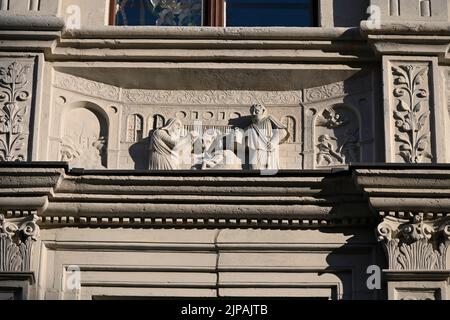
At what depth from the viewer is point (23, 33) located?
17.0 metres

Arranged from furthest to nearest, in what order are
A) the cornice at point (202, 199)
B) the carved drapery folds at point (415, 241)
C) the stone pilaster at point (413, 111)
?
the stone pilaster at point (413, 111) → the cornice at point (202, 199) → the carved drapery folds at point (415, 241)

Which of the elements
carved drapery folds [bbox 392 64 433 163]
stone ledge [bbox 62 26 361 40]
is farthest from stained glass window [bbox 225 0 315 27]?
carved drapery folds [bbox 392 64 433 163]

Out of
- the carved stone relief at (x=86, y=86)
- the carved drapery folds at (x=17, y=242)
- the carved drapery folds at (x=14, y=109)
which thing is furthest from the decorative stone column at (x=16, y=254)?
the carved stone relief at (x=86, y=86)

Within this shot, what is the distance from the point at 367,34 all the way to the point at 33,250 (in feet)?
13.0

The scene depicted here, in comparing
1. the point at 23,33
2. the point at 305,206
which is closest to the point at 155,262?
the point at 305,206

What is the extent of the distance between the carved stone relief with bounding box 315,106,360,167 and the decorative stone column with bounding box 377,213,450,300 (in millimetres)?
1111

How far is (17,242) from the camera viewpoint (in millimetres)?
15961

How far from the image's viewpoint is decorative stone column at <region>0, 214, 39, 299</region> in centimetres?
1573

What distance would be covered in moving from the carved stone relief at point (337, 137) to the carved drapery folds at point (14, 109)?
290cm

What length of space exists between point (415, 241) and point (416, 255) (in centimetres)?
13

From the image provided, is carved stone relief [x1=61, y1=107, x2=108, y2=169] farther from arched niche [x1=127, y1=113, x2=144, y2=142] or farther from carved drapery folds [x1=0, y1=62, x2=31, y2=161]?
carved drapery folds [x1=0, y1=62, x2=31, y2=161]

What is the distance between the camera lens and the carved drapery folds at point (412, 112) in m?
16.5

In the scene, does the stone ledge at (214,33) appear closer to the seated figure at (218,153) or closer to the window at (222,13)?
the window at (222,13)

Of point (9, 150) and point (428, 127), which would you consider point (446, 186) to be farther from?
point (9, 150)
